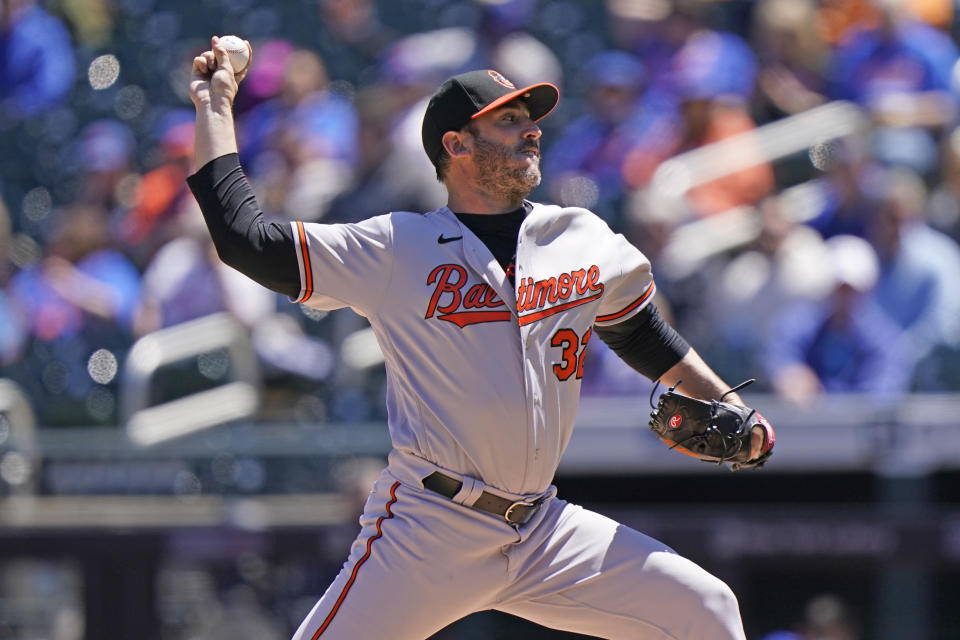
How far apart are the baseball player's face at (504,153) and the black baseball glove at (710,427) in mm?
638

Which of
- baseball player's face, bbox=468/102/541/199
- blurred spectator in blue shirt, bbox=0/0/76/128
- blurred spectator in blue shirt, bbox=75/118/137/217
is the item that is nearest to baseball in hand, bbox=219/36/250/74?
baseball player's face, bbox=468/102/541/199

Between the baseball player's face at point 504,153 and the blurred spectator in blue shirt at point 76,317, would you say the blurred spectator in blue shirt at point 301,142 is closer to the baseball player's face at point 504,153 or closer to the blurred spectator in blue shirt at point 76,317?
the blurred spectator in blue shirt at point 76,317

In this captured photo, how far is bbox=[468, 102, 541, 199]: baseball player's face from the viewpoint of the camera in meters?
3.45

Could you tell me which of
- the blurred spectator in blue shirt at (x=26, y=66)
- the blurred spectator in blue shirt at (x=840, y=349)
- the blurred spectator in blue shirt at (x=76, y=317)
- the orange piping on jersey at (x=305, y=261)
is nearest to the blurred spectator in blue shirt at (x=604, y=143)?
the blurred spectator in blue shirt at (x=840, y=349)

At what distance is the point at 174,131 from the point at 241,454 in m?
3.22

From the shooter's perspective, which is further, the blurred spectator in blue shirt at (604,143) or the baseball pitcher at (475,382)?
the blurred spectator in blue shirt at (604,143)

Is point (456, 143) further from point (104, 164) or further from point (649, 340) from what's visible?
point (104, 164)

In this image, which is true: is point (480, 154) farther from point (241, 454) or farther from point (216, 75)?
point (241, 454)

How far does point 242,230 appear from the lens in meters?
3.22

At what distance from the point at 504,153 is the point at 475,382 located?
1.77ft

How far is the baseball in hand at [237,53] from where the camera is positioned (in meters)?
3.40

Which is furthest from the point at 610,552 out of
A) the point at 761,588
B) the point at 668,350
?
the point at 761,588

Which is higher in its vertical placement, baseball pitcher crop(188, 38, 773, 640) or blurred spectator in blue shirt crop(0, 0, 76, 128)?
baseball pitcher crop(188, 38, 773, 640)

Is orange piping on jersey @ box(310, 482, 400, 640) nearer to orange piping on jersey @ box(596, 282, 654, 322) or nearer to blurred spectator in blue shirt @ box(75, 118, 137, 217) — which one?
orange piping on jersey @ box(596, 282, 654, 322)
